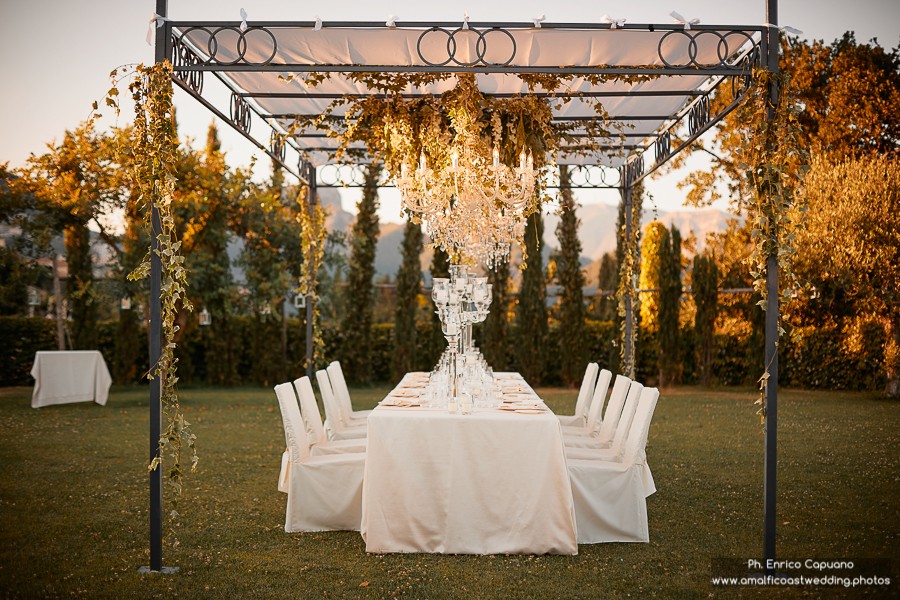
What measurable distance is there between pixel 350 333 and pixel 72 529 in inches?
330

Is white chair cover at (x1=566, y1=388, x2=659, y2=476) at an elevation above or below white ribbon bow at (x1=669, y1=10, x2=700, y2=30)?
below

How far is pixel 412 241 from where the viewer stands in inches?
479

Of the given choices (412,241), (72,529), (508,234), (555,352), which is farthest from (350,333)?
(72,529)

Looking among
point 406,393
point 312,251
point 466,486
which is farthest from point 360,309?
point 466,486

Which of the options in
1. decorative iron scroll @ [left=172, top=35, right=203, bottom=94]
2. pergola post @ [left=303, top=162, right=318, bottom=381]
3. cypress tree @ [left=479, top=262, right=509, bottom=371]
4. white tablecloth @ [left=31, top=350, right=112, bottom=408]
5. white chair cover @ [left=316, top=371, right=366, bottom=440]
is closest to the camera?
decorative iron scroll @ [left=172, top=35, right=203, bottom=94]

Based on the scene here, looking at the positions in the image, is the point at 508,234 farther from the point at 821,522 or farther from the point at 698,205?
the point at 698,205

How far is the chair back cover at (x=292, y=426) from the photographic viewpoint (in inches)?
151

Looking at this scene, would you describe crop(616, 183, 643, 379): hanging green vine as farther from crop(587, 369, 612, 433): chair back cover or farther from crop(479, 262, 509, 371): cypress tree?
crop(479, 262, 509, 371): cypress tree

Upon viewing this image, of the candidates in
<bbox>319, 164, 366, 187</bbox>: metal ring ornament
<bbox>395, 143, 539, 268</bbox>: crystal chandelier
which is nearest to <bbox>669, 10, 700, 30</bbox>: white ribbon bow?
<bbox>395, 143, 539, 268</bbox>: crystal chandelier

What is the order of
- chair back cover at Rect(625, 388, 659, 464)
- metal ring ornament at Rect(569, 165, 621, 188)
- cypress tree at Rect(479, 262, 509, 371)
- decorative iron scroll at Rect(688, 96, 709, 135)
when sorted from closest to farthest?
chair back cover at Rect(625, 388, 659, 464) < decorative iron scroll at Rect(688, 96, 709, 135) < metal ring ornament at Rect(569, 165, 621, 188) < cypress tree at Rect(479, 262, 509, 371)

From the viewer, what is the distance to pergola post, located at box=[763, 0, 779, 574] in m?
3.22

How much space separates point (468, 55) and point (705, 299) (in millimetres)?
9127

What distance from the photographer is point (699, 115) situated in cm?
463

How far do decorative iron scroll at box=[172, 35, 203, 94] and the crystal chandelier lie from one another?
1.88m
